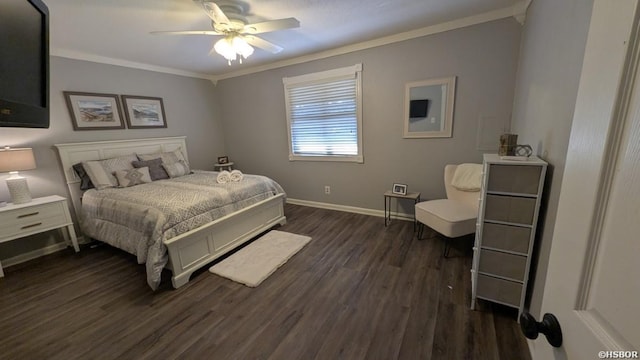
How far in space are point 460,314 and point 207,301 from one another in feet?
6.46

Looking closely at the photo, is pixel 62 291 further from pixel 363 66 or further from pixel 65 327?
pixel 363 66

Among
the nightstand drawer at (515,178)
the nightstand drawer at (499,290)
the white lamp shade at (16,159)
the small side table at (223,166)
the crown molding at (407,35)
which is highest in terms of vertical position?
the crown molding at (407,35)

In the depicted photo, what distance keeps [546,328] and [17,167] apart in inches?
163

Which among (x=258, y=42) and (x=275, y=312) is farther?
(x=258, y=42)

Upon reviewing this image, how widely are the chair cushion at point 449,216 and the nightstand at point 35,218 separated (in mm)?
Answer: 4027

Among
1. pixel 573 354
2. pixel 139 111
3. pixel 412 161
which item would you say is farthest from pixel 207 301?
pixel 139 111

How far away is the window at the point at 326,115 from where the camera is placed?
3.52 m

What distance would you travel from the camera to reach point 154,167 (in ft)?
11.5

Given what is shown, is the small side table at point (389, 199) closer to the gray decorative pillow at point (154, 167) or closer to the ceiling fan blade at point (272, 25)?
the ceiling fan blade at point (272, 25)

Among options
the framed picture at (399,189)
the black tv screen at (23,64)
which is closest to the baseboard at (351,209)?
the framed picture at (399,189)

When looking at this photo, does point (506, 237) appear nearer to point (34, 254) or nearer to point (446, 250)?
point (446, 250)

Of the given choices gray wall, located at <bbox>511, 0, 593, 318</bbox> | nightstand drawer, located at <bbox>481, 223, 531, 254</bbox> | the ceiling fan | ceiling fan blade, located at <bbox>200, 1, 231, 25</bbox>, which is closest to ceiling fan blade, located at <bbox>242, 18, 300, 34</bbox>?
the ceiling fan

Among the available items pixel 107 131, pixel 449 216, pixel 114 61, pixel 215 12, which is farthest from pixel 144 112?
pixel 449 216

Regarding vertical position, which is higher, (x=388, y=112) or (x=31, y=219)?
(x=388, y=112)
